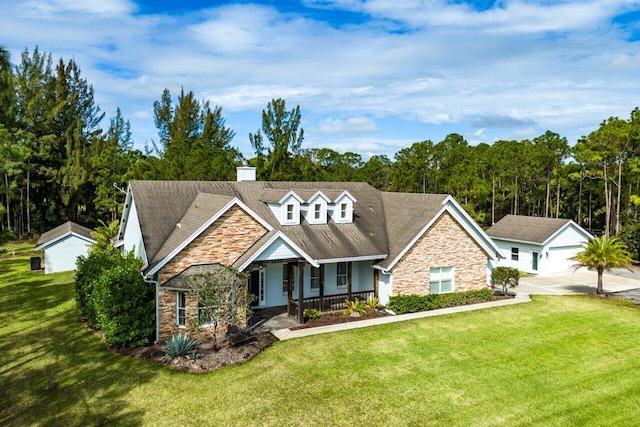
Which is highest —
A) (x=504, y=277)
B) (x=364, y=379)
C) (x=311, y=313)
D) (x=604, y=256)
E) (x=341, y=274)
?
(x=604, y=256)

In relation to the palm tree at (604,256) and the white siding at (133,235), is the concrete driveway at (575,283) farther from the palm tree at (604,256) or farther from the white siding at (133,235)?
the white siding at (133,235)

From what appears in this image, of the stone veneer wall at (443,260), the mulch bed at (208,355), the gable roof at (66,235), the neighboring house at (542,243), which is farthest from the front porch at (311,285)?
the gable roof at (66,235)

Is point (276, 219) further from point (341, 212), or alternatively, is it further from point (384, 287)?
point (384, 287)

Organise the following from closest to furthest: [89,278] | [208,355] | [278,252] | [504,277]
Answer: [208,355] → [278,252] → [89,278] → [504,277]

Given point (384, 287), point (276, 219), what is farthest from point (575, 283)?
point (276, 219)

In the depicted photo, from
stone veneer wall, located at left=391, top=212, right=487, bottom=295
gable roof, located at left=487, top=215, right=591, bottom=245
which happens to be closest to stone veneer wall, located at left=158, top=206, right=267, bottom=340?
stone veneer wall, located at left=391, top=212, right=487, bottom=295

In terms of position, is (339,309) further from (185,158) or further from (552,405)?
(185,158)

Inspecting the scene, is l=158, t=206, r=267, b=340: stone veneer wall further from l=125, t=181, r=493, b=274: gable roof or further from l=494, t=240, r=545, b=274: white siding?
l=494, t=240, r=545, b=274: white siding
